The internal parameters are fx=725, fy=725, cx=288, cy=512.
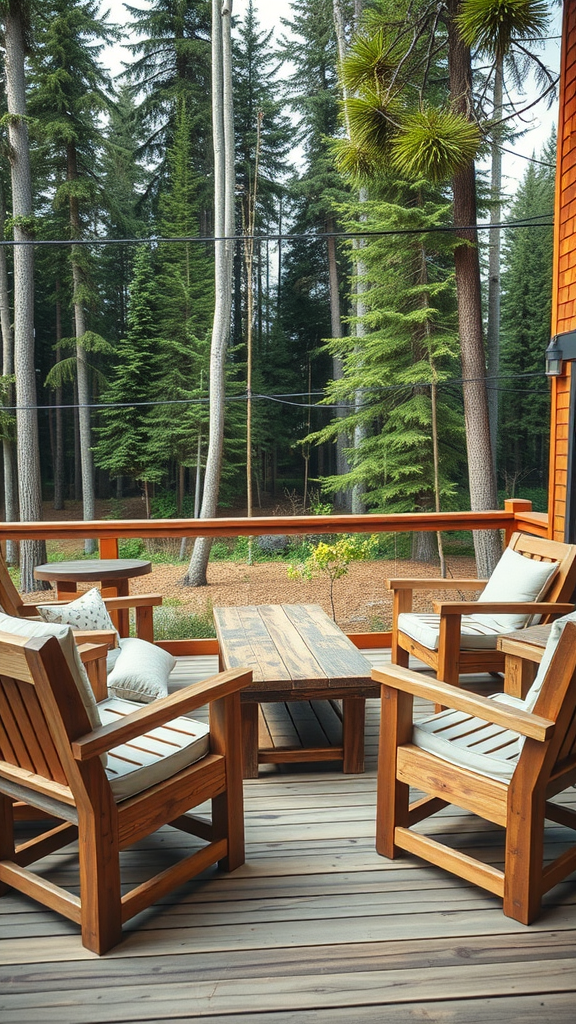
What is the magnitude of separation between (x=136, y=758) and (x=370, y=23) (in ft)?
26.8

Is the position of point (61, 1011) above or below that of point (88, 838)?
below

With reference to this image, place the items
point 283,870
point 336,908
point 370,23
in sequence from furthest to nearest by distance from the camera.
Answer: point 370,23, point 283,870, point 336,908

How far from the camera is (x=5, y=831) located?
2.02 meters

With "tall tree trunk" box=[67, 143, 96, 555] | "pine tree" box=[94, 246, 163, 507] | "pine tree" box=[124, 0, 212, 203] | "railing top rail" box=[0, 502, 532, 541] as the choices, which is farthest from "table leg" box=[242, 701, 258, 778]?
"pine tree" box=[124, 0, 212, 203]

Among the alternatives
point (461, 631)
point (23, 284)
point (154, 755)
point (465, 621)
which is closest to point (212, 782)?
point (154, 755)

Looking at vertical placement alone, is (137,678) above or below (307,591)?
above

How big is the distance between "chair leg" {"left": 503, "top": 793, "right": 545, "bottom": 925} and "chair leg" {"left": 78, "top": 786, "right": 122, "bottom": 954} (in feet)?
3.25

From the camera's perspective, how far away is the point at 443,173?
5.54m

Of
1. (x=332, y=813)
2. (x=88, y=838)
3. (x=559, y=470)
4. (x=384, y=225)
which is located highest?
(x=384, y=225)

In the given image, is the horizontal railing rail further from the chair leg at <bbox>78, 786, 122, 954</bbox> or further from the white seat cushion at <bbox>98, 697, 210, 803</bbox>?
the chair leg at <bbox>78, 786, 122, 954</bbox>

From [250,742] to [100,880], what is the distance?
1.12 metres

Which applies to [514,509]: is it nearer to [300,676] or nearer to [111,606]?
[300,676]

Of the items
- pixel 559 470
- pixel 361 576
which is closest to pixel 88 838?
pixel 559 470

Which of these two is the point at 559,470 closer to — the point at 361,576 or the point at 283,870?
the point at 361,576
